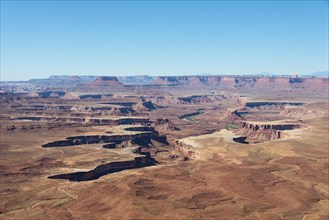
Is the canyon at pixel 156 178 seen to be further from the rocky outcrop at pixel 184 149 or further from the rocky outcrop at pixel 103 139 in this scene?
the rocky outcrop at pixel 184 149

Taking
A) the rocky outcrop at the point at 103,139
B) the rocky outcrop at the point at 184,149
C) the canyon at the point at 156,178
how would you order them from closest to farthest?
the canyon at the point at 156,178
the rocky outcrop at the point at 184,149
the rocky outcrop at the point at 103,139

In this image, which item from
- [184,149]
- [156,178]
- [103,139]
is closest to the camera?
[156,178]

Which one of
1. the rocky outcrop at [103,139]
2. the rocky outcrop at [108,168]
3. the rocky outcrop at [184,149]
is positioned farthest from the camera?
the rocky outcrop at [103,139]

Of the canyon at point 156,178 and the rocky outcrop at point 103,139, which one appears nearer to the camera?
the canyon at point 156,178

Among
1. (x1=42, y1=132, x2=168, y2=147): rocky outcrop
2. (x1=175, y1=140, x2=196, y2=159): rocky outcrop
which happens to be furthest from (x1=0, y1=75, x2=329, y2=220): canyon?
(x1=175, y1=140, x2=196, y2=159): rocky outcrop

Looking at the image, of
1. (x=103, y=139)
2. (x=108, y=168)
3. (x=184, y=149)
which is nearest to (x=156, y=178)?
(x=108, y=168)

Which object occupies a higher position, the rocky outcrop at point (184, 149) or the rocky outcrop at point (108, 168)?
the rocky outcrop at point (108, 168)

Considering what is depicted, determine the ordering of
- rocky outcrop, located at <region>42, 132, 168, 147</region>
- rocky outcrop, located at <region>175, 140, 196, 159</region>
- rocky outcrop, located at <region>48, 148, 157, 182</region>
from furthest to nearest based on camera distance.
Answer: rocky outcrop, located at <region>42, 132, 168, 147</region> < rocky outcrop, located at <region>175, 140, 196, 159</region> < rocky outcrop, located at <region>48, 148, 157, 182</region>

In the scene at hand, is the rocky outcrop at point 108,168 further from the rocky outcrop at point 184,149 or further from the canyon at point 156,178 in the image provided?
the rocky outcrop at point 184,149


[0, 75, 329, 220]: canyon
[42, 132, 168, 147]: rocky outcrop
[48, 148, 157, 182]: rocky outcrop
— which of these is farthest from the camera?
[42, 132, 168, 147]: rocky outcrop

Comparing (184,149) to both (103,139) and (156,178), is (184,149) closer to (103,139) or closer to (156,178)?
(103,139)

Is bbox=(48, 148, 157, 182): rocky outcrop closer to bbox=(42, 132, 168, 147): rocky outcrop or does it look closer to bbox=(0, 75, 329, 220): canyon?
bbox=(0, 75, 329, 220): canyon

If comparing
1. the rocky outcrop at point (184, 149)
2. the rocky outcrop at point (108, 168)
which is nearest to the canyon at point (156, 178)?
the rocky outcrop at point (108, 168)
